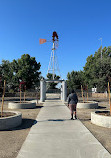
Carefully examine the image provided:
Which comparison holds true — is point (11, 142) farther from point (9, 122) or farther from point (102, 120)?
point (102, 120)

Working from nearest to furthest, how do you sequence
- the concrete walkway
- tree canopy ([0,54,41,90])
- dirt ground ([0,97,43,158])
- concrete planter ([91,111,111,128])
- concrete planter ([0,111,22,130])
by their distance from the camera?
the concrete walkway → dirt ground ([0,97,43,158]) → concrete planter ([0,111,22,130]) → concrete planter ([91,111,111,128]) → tree canopy ([0,54,41,90])

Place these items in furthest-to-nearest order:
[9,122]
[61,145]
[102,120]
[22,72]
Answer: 1. [22,72]
2. [102,120]
3. [9,122]
4. [61,145]

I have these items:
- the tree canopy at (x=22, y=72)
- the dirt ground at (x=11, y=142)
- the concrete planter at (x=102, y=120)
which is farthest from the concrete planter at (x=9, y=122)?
the tree canopy at (x=22, y=72)

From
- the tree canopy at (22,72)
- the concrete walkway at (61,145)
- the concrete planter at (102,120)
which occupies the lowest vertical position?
the concrete walkway at (61,145)

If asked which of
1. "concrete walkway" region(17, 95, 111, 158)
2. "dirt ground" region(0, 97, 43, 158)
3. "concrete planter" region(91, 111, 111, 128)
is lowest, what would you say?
"dirt ground" region(0, 97, 43, 158)

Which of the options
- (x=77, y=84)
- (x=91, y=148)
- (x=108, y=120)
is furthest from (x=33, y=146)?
(x=77, y=84)

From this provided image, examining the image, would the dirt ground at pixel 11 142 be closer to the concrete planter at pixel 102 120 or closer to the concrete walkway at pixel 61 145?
the concrete walkway at pixel 61 145

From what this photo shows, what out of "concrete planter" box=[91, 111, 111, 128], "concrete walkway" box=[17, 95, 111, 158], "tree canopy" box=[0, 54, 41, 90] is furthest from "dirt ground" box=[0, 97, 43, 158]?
"tree canopy" box=[0, 54, 41, 90]

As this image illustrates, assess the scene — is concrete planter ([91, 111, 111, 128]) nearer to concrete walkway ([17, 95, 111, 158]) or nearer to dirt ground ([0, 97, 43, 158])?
concrete walkway ([17, 95, 111, 158])

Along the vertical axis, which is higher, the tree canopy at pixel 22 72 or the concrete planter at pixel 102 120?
the tree canopy at pixel 22 72

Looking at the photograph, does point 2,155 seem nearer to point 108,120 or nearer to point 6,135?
point 6,135

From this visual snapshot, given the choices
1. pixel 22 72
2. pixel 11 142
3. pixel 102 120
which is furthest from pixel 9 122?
Answer: pixel 22 72

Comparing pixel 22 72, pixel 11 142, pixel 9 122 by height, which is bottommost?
pixel 11 142

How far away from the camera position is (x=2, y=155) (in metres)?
4.04
